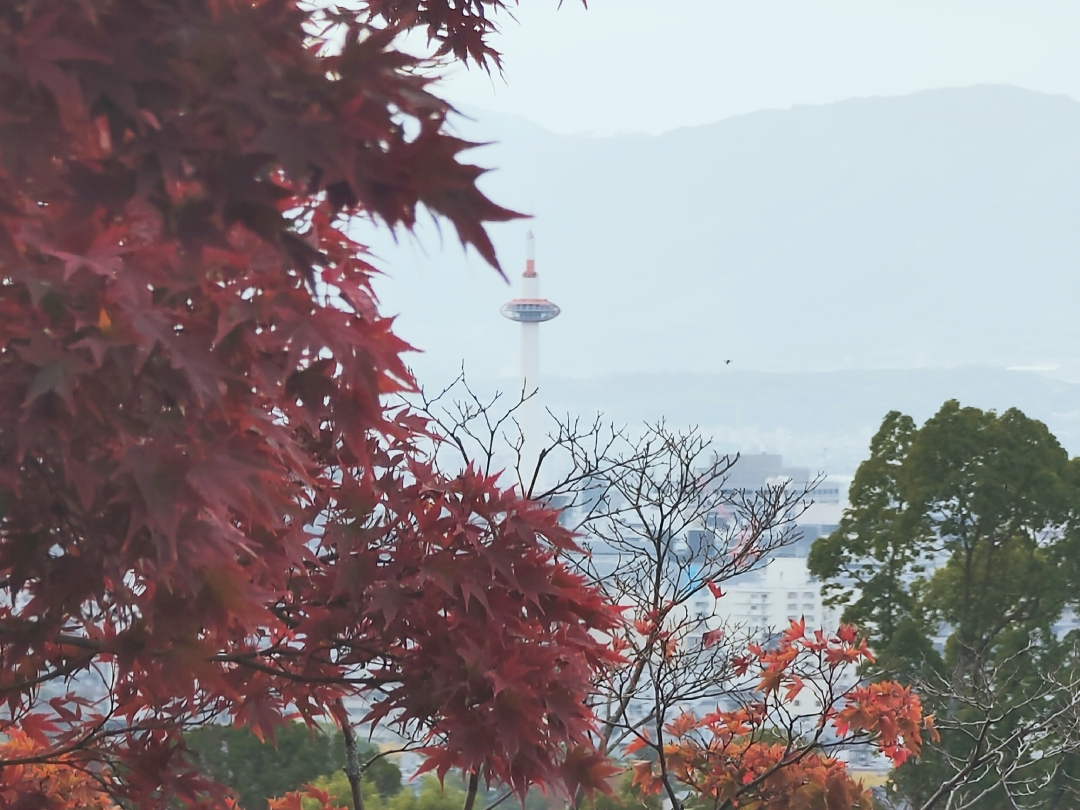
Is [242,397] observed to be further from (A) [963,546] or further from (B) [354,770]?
(A) [963,546]

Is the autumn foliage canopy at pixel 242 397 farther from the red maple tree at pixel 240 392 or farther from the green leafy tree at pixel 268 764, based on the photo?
the green leafy tree at pixel 268 764

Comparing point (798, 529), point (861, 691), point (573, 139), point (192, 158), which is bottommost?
point (861, 691)

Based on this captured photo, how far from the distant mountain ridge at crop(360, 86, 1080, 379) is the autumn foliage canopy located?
91.8 ft

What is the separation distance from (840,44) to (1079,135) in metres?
12.7

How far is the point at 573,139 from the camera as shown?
42594 mm

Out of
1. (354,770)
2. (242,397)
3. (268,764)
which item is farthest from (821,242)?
(242,397)

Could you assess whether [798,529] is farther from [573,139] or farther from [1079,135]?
[1079,135]

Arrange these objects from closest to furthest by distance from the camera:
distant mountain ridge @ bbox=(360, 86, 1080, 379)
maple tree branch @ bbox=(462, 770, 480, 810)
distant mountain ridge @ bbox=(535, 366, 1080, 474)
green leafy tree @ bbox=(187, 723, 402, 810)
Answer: maple tree branch @ bbox=(462, 770, 480, 810) → green leafy tree @ bbox=(187, 723, 402, 810) → distant mountain ridge @ bbox=(535, 366, 1080, 474) → distant mountain ridge @ bbox=(360, 86, 1080, 379)

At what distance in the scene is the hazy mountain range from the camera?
2570 centimetres

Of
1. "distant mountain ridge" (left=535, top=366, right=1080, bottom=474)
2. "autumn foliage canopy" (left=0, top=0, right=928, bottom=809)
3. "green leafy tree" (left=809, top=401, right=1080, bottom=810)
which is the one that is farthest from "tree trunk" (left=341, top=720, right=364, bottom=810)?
"distant mountain ridge" (left=535, top=366, right=1080, bottom=474)

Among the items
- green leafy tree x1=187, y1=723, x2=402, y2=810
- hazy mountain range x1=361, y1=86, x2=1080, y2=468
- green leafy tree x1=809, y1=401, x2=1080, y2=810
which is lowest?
green leafy tree x1=187, y1=723, x2=402, y2=810

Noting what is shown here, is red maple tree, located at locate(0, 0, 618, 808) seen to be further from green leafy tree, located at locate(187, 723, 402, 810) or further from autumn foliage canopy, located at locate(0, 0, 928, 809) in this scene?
green leafy tree, located at locate(187, 723, 402, 810)

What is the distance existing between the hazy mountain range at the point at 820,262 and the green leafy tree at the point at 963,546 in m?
15.7

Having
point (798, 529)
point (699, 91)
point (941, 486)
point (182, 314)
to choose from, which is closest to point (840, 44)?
point (699, 91)
